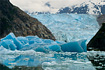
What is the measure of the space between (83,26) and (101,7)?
146 meters

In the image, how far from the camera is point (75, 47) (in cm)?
1269

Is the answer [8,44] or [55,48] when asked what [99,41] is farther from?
[8,44]

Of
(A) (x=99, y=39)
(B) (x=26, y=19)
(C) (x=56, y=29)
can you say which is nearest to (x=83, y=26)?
(C) (x=56, y=29)

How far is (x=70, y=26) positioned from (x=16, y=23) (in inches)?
693

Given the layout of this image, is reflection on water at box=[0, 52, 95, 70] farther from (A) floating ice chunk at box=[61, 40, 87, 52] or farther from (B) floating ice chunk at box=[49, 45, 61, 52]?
(B) floating ice chunk at box=[49, 45, 61, 52]

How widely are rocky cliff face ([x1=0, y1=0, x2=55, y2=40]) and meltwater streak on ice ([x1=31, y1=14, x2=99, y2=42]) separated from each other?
7.48 metres

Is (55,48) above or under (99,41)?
under

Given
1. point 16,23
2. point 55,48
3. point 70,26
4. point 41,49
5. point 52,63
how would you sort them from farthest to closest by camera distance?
1. point 70,26
2. point 16,23
3. point 55,48
4. point 41,49
5. point 52,63

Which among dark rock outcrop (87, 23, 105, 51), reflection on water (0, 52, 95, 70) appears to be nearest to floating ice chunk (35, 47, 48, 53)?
reflection on water (0, 52, 95, 70)

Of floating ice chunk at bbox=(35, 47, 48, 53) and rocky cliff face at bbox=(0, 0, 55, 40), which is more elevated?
rocky cliff face at bbox=(0, 0, 55, 40)

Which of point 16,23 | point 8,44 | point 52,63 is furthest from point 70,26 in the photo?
point 52,63

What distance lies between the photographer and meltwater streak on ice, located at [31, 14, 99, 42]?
132 feet

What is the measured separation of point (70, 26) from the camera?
44.6m

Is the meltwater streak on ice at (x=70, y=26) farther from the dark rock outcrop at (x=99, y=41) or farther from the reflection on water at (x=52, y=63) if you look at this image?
the reflection on water at (x=52, y=63)
